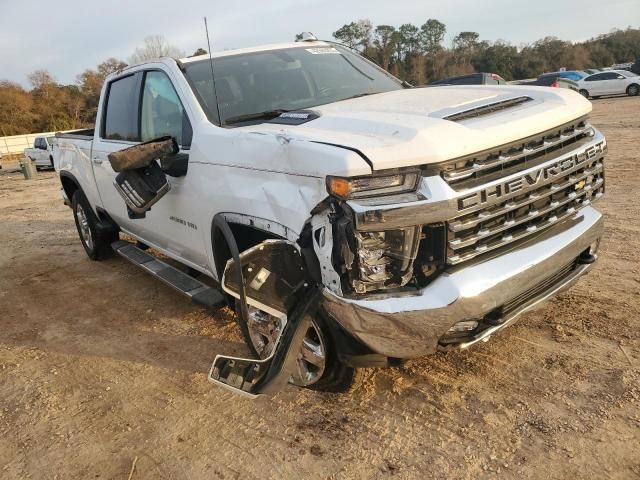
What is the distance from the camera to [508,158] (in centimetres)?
267

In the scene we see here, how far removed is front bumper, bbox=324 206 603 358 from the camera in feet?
8.17

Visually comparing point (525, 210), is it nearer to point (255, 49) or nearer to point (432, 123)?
point (432, 123)

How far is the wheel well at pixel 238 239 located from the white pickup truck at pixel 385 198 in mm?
15

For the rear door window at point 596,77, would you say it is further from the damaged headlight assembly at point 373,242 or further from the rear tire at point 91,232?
the damaged headlight assembly at point 373,242

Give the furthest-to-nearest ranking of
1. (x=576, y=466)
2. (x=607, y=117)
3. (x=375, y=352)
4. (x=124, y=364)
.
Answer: (x=607, y=117)
(x=124, y=364)
(x=375, y=352)
(x=576, y=466)

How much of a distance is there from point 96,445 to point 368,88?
3.06 metres

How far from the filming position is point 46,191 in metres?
15.3

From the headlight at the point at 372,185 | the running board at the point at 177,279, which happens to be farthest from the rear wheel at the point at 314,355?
the headlight at the point at 372,185

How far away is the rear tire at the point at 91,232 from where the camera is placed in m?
6.41

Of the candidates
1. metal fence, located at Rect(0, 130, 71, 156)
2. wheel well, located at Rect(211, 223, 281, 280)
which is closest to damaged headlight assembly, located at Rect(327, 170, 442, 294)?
wheel well, located at Rect(211, 223, 281, 280)

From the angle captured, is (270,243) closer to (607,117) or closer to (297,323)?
(297,323)

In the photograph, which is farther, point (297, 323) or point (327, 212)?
point (297, 323)

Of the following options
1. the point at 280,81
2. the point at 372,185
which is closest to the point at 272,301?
the point at 372,185

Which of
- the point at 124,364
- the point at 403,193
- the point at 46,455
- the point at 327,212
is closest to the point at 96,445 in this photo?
the point at 46,455
